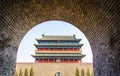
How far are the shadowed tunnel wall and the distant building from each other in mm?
21036

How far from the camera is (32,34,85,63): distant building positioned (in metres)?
28.0

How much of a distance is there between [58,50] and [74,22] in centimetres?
2194

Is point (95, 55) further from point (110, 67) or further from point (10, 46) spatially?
point (10, 46)

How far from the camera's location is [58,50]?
29016mm

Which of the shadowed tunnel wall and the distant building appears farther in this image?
the distant building

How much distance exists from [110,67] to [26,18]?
11.5ft

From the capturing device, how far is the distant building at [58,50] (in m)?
28.0

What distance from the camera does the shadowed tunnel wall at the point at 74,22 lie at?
442cm

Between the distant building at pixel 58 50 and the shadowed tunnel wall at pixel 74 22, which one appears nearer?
the shadowed tunnel wall at pixel 74 22

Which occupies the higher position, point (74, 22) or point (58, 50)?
point (58, 50)

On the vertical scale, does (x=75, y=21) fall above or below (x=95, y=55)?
above

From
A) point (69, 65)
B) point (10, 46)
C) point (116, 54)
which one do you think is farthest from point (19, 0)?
point (69, 65)

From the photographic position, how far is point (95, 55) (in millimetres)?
6441

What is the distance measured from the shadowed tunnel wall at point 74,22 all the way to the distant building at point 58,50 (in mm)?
21036
